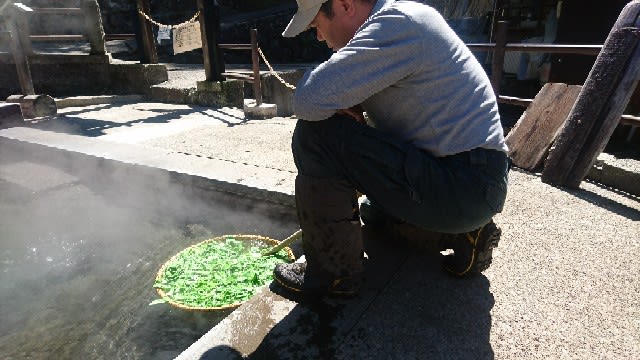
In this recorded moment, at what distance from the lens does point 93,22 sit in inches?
381

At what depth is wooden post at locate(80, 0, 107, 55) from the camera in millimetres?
9586

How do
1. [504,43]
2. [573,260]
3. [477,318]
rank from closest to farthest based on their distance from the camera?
1. [477,318]
2. [573,260]
3. [504,43]

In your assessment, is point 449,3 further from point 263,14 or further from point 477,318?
point 477,318

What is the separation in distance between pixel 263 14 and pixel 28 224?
1842 cm

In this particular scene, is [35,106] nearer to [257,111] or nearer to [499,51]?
[257,111]

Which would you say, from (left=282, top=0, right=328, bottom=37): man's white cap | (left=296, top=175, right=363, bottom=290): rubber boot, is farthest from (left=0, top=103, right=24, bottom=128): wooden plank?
(left=296, top=175, right=363, bottom=290): rubber boot

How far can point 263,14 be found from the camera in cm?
2045

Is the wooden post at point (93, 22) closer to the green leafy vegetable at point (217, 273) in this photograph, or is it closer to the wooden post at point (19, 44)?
the wooden post at point (19, 44)

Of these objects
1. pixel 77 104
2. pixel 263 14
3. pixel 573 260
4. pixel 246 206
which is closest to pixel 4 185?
pixel 246 206

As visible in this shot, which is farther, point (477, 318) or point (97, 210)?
point (97, 210)

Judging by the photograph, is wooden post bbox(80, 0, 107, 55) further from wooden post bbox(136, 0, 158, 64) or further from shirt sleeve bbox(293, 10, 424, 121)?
shirt sleeve bbox(293, 10, 424, 121)

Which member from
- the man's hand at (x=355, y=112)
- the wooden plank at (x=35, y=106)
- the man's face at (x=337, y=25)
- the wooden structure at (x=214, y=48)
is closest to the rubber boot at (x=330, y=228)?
the man's hand at (x=355, y=112)

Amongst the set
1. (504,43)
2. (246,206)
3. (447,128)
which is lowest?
(246,206)

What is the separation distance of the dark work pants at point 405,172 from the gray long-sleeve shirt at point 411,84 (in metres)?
0.07
